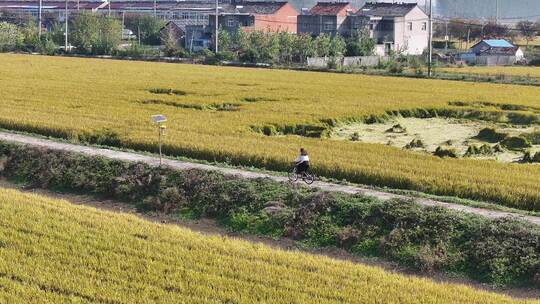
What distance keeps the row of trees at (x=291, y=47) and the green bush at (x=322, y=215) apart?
45296 millimetres

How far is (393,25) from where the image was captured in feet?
257

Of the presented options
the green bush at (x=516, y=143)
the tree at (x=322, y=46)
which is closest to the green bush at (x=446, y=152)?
the green bush at (x=516, y=143)

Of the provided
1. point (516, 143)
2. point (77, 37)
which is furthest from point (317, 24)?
point (516, 143)

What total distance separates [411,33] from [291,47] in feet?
62.8

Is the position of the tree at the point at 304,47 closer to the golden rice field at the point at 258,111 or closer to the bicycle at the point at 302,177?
the golden rice field at the point at 258,111

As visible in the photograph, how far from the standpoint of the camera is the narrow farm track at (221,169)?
47.3ft

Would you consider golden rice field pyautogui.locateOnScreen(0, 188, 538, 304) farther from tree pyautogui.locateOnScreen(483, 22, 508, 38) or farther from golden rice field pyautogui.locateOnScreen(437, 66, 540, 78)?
tree pyautogui.locateOnScreen(483, 22, 508, 38)

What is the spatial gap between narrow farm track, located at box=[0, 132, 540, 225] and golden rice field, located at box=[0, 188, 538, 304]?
3469 mm

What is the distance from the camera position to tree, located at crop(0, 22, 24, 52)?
252 feet

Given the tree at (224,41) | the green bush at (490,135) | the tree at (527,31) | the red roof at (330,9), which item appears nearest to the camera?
the green bush at (490,135)

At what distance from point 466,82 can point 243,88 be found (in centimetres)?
1452

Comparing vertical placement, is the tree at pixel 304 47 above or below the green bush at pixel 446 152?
above

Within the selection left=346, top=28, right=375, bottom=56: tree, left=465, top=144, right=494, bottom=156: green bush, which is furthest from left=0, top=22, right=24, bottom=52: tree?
left=465, top=144, right=494, bottom=156: green bush

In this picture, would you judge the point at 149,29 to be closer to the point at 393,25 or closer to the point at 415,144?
the point at 393,25
